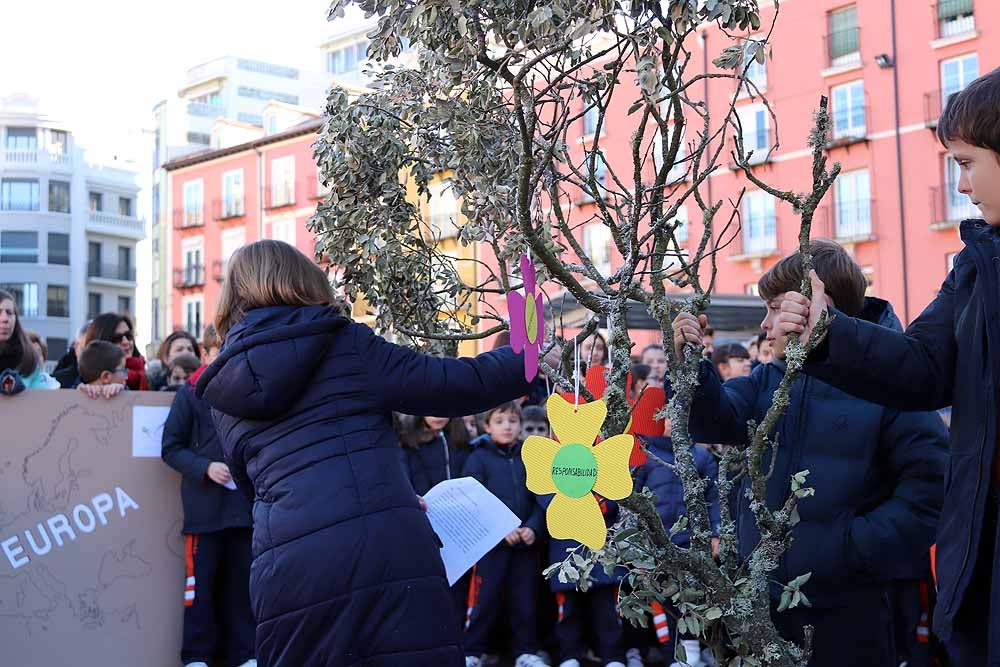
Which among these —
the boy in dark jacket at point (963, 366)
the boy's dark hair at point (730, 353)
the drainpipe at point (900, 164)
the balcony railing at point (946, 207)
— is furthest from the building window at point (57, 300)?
the boy in dark jacket at point (963, 366)

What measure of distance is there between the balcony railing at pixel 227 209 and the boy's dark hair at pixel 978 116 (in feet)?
140

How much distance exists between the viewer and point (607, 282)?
103 inches

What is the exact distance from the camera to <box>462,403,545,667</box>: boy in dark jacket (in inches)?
274

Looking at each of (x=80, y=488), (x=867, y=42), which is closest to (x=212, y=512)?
(x=80, y=488)

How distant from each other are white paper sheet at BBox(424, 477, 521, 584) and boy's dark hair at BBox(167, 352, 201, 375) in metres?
4.02

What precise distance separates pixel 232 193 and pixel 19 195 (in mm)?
19868

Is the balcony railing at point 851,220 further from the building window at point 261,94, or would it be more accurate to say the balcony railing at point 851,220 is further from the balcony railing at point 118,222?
the balcony railing at point 118,222

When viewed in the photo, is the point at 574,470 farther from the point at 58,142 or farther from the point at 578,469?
the point at 58,142

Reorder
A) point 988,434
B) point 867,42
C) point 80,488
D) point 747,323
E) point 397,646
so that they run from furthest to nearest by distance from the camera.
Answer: point 867,42 < point 747,323 < point 80,488 < point 397,646 < point 988,434

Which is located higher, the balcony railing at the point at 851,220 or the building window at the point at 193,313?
the balcony railing at the point at 851,220

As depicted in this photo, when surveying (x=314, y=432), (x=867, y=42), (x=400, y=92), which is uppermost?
(x=867, y=42)

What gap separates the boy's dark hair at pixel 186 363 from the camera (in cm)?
734

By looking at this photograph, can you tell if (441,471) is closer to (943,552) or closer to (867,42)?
(943,552)

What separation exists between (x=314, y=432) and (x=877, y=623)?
156cm
